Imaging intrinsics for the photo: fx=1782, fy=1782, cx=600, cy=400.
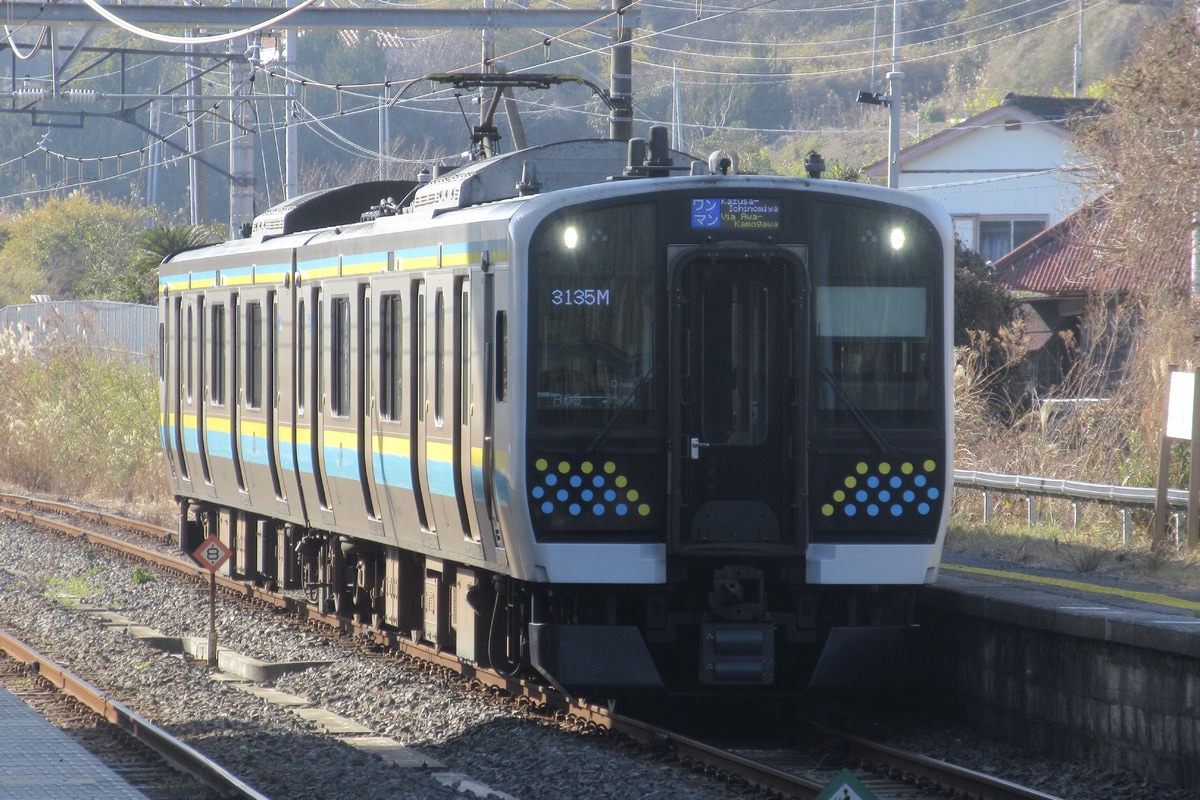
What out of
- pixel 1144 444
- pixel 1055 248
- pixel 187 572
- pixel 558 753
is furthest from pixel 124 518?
pixel 1055 248

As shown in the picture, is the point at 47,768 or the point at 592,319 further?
the point at 592,319

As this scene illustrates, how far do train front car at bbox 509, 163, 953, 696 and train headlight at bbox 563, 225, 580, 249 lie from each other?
0.01m

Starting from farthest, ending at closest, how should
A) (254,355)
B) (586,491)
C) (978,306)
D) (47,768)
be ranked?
(978,306), (254,355), (586,491), (47,768)

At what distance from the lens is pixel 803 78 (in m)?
75.2

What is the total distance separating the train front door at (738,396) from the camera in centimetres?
922

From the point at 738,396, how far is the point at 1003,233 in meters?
34.3

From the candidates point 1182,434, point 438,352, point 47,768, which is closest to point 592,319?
point 438,352

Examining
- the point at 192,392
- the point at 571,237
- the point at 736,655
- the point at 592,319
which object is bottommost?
the point at 736,655

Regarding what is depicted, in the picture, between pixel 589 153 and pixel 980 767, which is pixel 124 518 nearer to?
pixel 589 153

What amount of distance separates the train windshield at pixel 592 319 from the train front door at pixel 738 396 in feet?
0.64

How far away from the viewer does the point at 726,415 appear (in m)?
9.34

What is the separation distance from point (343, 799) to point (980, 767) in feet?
10.8

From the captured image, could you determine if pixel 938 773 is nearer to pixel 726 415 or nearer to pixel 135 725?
pixel 726 415

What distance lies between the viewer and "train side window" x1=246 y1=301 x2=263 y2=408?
14.1 meters
